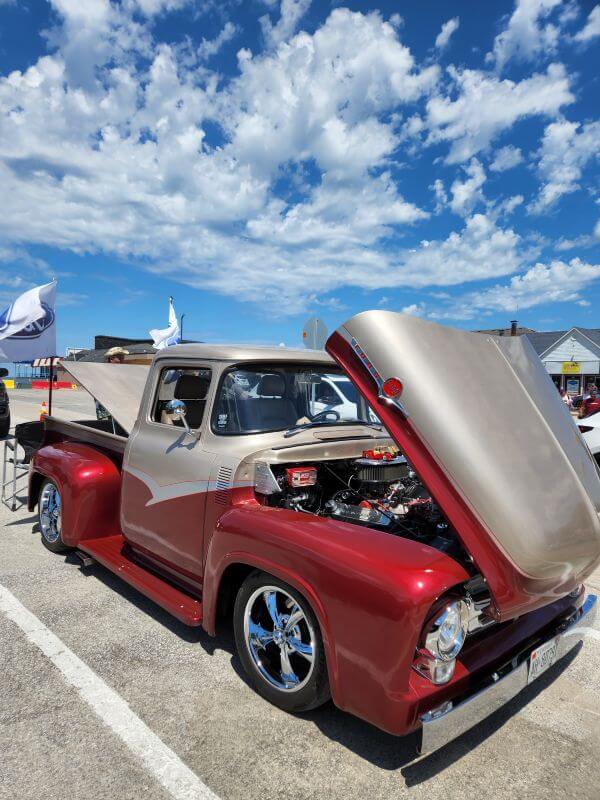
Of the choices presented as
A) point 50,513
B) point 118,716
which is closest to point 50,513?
point 50,513

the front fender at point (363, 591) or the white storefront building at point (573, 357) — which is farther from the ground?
the white storefront building at point (573, 357)

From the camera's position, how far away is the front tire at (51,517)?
16.4ft

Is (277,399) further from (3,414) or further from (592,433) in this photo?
(3,414)

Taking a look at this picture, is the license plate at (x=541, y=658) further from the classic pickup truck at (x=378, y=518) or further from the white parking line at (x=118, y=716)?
the white parking line at (x=118, y=716)

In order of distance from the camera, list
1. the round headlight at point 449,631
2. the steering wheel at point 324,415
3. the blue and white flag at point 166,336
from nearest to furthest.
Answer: the round headlight at point 449,631 → the steering wheel at point 324,415 → the blue and white flag at point 166,336

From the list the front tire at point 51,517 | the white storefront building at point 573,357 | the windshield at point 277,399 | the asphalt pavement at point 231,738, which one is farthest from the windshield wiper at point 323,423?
the white storefront building at point 573,357

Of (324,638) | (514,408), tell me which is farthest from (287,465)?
(514,408)

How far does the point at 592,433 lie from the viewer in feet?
24.5

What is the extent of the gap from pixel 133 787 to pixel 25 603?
225cm

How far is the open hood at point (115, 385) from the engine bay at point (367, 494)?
6.00 ft

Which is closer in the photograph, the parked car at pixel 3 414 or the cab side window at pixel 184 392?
the cab side window at pixel 184 392

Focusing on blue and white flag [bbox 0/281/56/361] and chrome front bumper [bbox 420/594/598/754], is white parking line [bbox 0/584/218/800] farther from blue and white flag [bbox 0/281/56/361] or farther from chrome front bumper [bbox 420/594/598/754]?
blue and white flag [bbox 0/281/56/361]

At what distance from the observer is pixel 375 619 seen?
2195 mm

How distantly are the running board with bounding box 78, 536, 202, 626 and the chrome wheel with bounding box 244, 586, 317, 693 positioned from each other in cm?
43
